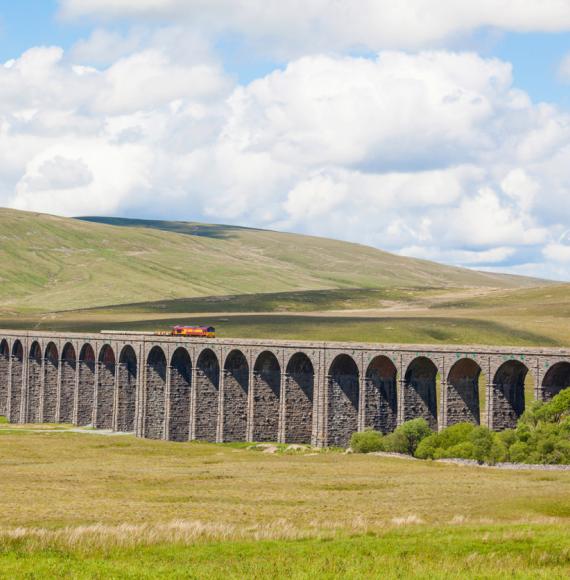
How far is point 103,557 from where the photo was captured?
3300cm

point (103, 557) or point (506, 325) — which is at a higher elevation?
point (506, 325)

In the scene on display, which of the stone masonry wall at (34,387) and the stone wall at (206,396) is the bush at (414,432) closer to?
the stone wall at (206,396)

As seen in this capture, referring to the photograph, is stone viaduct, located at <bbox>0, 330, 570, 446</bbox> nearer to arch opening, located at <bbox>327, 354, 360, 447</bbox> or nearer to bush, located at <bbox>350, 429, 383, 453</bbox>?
arch opening, located at <bbox>327, 354, 360, 447</bbox>

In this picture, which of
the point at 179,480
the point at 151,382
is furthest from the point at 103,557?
the point at 151,382

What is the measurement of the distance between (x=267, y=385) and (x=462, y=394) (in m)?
21.9

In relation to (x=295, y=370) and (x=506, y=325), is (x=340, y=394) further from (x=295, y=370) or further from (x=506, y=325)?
(x=506, y=325)

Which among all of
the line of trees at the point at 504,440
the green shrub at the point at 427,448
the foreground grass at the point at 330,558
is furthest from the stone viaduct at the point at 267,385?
the foreground grass at the point at 330,558

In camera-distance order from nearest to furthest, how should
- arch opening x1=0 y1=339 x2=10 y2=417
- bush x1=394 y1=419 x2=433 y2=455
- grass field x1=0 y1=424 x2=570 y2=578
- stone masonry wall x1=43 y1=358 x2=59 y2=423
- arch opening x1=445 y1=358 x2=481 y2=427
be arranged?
grass field x1=0 y1=424 x2=570 y2=578 < bush x1=394 y1=419 x2=433 y2=455 < arch opening x1=445 y1=358 x2=481 y2=427 < stone masonry wall x1=43 y1=358 x2=59 y2=423 < arch opening x1=0 y1=339 x2=10 y2=417

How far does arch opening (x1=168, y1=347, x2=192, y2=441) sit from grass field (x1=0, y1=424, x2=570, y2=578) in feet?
85.2

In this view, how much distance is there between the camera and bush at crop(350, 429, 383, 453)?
76.4 m

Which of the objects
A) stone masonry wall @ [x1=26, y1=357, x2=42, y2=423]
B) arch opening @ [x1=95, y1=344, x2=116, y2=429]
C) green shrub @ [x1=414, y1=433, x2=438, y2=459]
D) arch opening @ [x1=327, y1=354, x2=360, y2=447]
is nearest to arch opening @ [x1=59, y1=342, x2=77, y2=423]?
stone masonry wall @ [x1=26, y1=357, x2=42, y2=423]

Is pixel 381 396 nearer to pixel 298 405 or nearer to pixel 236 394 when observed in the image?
pixel 298 405

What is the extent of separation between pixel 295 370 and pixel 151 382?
21113mm

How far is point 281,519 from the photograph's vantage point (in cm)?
4191
